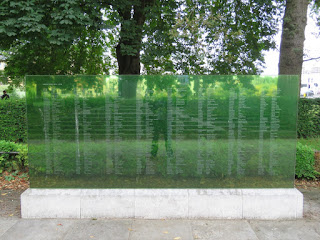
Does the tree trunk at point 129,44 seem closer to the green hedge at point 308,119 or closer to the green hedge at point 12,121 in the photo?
the green hedge at point 12,121

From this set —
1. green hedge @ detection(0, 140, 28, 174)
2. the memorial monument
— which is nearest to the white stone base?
the memorial monument

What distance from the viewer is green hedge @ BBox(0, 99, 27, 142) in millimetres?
8609

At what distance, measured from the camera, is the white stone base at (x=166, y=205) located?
4621 mm

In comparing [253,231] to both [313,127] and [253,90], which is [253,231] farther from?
[313,127]

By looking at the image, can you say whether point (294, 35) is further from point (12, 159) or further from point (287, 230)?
point (12, 159)

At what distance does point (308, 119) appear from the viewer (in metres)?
9.89

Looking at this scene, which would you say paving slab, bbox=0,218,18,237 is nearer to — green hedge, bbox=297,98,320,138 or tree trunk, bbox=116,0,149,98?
tree trunk, bbox=116,0,149,98

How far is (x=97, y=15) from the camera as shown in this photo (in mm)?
6527

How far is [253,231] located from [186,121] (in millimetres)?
1972

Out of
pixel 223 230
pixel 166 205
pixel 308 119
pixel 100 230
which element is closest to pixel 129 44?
pixel 166 205

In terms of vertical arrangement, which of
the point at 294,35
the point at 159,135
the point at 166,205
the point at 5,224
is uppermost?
the point at 294,35

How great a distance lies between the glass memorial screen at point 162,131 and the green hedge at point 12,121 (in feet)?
14.0

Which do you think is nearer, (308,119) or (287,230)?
(287,230)

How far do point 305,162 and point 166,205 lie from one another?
144 inches
